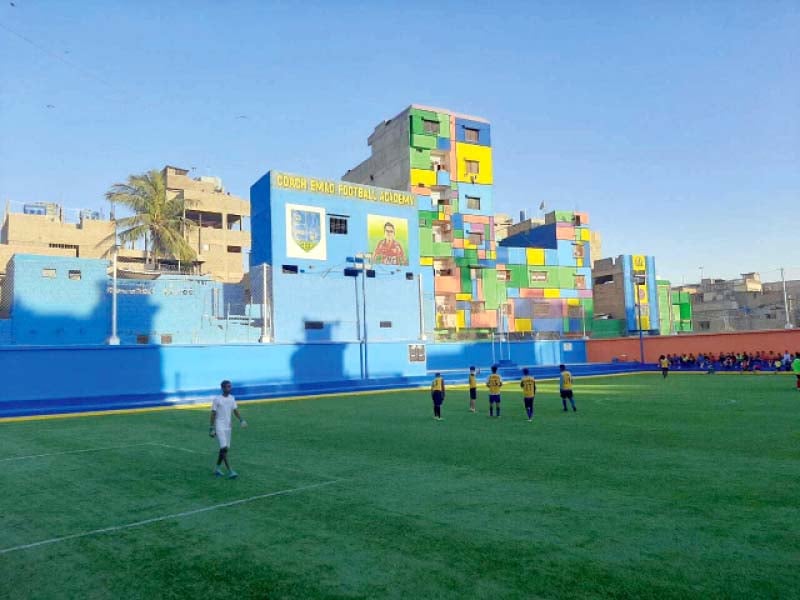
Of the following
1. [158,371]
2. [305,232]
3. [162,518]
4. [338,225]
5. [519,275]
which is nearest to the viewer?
[162,518]

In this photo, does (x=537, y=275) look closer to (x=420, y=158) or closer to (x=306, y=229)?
(x=420, y=158)

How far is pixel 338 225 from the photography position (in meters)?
49.4

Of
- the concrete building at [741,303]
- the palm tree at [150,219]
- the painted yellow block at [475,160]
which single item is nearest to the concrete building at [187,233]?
the palm tree at [150,219]

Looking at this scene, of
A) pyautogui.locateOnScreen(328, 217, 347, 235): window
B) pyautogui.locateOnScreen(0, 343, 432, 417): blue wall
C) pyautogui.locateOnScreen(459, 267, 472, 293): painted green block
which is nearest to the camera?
pyautogui.locateOnScreen(0, 343, 432, 417): blue wall

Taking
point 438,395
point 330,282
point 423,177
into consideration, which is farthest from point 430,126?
point 438,395

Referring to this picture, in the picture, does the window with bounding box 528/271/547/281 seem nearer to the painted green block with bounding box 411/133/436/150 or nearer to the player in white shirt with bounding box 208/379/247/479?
the painted green block with bounding box 411/133/436/150

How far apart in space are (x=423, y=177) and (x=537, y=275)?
1876 centimetres

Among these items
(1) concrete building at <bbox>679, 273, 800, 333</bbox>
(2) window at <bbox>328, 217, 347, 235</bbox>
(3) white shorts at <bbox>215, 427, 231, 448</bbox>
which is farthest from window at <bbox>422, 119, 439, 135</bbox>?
(3) white shorts at <bbox>215, 427, 231, 448</bbox>

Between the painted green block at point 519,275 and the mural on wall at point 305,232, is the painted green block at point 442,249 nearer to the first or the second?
the painted green block at point 519,275

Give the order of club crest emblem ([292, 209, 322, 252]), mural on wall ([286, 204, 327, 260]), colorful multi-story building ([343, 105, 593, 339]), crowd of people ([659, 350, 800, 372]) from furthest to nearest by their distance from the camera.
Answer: colorful multi-story building ([343, 105, 593, 339]) < club crest emblem ([292, 209, 322, 252]) < mural on wall ([286, 204, 327, 260]) < crowd of people ([659, 350, 800, 372])

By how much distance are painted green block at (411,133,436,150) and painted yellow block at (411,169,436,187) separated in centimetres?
246

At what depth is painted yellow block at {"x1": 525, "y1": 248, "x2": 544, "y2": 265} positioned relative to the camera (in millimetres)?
71812

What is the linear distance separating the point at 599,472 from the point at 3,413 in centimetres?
2164

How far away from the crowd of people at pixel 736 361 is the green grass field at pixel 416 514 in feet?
83.4
